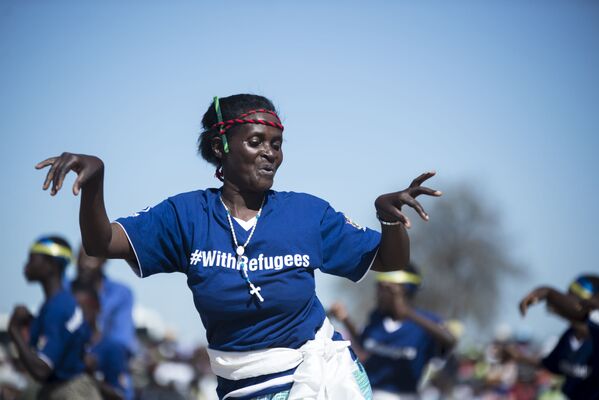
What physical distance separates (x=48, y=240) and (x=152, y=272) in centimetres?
414

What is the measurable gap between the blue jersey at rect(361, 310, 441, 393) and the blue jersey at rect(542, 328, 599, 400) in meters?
1.22

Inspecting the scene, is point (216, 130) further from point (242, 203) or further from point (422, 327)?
point (422, 327)

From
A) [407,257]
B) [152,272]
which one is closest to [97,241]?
[152,272]

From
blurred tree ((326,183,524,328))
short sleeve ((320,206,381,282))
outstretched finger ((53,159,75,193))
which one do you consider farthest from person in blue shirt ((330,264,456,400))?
blurred tree ((326,183,524,328))

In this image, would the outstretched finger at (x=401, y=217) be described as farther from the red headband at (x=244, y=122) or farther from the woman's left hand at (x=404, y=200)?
the red headband at (x=244, y=122)

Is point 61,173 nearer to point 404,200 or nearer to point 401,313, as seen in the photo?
point 404,200

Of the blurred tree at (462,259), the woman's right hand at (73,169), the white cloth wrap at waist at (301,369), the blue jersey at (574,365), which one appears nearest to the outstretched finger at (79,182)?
the woman's right hand at (73,169)

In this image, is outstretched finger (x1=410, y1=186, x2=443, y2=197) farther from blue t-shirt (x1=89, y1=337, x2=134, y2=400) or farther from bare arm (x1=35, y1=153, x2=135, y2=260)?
blue t-shirt (x1=89, y1=337, x2=134, y2=400)

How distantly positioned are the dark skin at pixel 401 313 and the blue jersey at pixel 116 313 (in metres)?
2.32

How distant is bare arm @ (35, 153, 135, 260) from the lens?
368cm

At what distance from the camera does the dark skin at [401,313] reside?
9188 mm

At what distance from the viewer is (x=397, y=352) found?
927 centimetres

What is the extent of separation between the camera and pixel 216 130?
4609 millimetres

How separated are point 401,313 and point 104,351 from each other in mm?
3034
